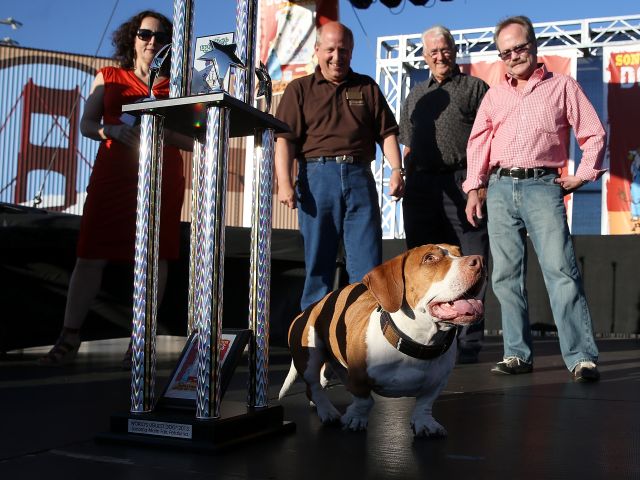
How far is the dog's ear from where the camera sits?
2.04 m

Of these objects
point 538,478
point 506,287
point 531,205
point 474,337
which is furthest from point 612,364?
point 538,478

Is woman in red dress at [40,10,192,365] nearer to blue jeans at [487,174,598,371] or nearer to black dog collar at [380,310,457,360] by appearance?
blue jeans at [487,174,598,371]

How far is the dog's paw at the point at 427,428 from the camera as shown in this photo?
1.98 m

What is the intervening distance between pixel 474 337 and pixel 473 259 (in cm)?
227

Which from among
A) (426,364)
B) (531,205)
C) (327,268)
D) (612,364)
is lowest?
(612,364)

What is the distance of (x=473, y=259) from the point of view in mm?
1986

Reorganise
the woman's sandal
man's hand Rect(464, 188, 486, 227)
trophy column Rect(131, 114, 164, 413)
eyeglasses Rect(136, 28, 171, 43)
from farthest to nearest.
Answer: man's hand Rect(464, 188, 486, 227), the woman's sandal, eyeglasses Rect(136, 28, 171, 43), trophy column Rect(131, 114, 164, 413)

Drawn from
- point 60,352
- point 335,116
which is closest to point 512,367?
point 335,116

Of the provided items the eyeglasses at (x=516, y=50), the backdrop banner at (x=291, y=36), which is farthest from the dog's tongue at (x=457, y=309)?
the backdrop banner at (x=291, y=36)

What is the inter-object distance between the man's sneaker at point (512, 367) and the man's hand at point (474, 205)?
2.27ft

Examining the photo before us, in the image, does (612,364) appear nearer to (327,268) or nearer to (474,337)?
(474,337)

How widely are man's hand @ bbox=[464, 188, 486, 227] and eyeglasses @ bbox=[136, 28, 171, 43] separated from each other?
5.33 feet

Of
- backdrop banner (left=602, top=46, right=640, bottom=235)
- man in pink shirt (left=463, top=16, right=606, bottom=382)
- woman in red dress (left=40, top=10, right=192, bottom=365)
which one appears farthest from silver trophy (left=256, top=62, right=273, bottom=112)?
backdrop banner (left=602, top=46, right=640, bottom=235)

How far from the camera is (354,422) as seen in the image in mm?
2074
